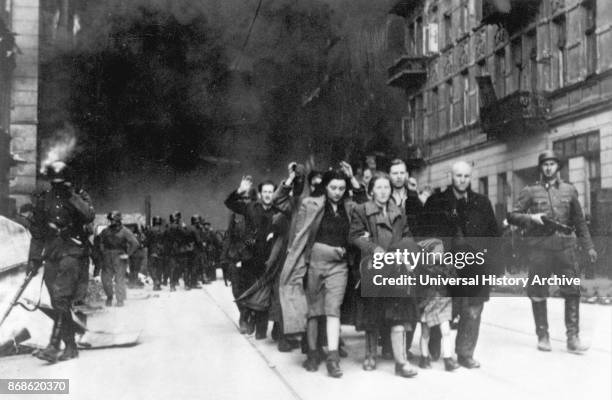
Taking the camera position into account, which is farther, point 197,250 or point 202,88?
point 197,250

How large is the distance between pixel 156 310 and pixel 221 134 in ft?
9.97

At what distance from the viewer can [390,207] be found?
6758 mm

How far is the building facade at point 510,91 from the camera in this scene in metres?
15.5

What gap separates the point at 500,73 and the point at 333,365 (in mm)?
15886

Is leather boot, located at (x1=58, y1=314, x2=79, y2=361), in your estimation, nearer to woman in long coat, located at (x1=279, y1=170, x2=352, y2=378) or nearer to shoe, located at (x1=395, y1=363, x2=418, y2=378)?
woman in long coat, located at (x1=279, y1=170, x2=352, y2=378)

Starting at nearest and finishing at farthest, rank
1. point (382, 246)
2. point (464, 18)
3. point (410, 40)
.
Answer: point (382, 246) < point (410, 40) < point (464, 18)

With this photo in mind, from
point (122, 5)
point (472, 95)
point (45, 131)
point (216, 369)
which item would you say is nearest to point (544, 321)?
point (216, 369)

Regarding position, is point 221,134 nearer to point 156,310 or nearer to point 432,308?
point 156,310

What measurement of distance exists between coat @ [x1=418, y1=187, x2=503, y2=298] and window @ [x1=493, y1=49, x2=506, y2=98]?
1419cm

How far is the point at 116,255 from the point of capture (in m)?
13.8

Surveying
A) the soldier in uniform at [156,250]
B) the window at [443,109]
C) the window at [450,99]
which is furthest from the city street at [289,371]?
the window at [450,99]

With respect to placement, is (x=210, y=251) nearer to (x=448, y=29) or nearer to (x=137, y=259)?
(x=137, y=259)

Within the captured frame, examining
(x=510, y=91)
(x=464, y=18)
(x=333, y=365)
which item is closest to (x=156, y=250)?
(x=510, y=91)

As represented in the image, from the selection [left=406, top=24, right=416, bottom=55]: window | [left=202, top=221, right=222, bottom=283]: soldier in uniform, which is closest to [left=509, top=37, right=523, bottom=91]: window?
[left=406, top=24, right=416, bottom=55]: window
